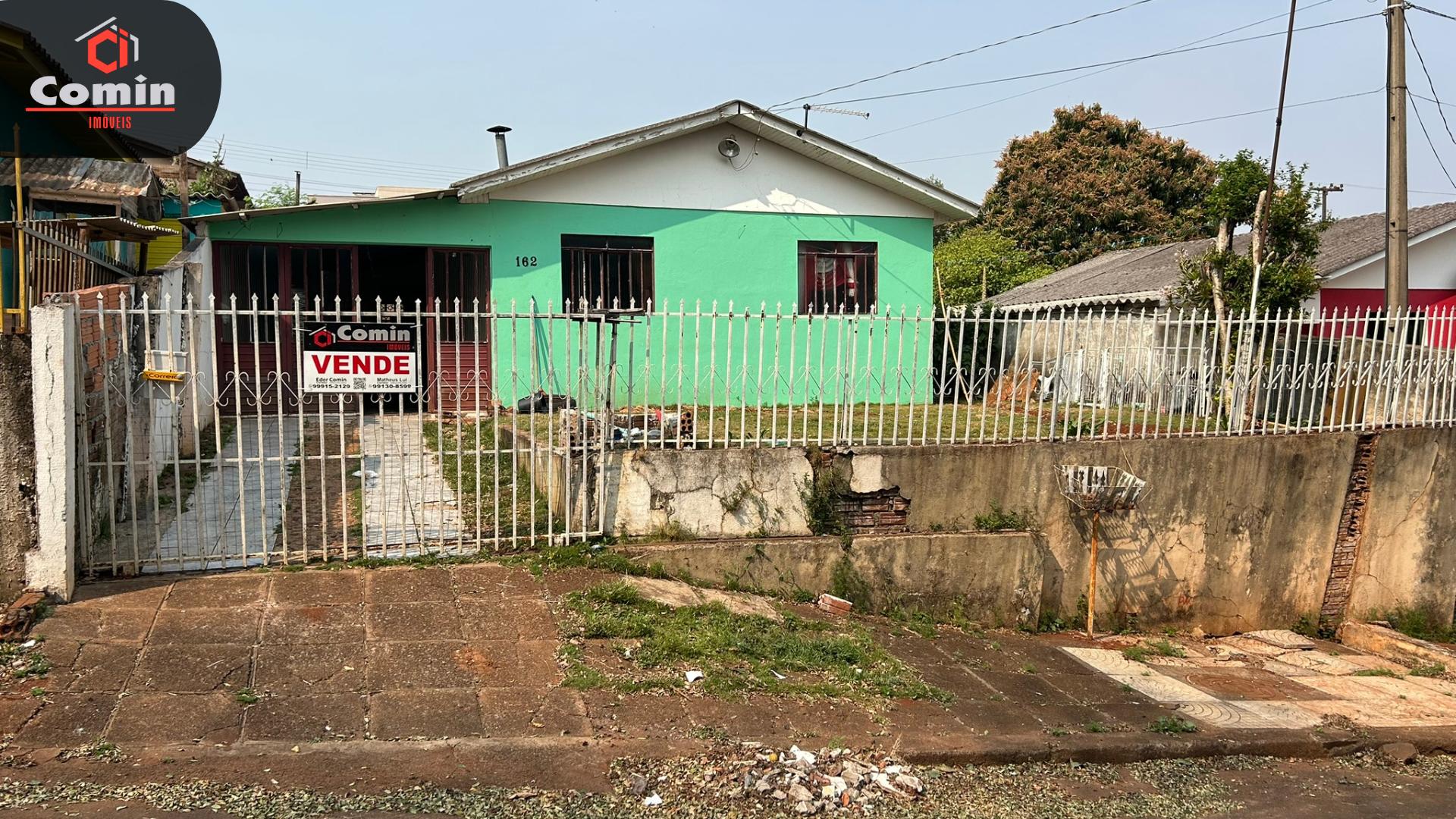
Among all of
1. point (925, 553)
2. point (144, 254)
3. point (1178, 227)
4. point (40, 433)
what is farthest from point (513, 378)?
point (1178, 227)

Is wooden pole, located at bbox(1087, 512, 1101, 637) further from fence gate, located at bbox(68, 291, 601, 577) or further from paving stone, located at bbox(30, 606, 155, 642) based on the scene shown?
paving stone, located at bbox(30, 606, 155, 642)

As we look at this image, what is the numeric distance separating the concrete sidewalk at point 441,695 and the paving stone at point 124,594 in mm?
12

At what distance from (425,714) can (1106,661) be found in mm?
5179

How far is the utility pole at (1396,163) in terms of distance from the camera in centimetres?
990

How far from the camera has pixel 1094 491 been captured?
780cm

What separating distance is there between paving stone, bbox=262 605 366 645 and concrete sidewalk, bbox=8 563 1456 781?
0.04 feet

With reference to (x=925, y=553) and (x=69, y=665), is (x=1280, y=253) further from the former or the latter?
(x=69, y=665)

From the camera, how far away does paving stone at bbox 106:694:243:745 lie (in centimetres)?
436

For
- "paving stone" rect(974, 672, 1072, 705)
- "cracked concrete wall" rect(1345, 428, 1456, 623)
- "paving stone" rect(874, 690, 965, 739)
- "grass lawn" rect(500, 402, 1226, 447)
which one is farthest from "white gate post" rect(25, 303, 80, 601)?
"cracked concrete wall" rect(1345, 428, 1456, 623)

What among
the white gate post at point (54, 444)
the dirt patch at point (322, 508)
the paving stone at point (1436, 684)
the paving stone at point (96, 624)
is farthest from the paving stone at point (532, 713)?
the paving stone at point (1436, 684)

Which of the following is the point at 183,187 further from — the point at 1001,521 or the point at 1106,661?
the point at 1106,661

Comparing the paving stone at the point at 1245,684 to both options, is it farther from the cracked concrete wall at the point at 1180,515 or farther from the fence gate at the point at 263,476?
the fence gate at the point at 263,476

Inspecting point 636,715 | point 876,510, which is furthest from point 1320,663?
point 636,715

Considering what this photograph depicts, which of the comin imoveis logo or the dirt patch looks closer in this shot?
the dirt patch
